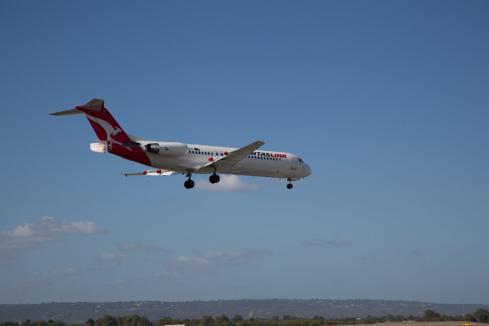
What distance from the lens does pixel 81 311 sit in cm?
18862

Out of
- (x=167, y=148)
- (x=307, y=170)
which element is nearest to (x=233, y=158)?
(x=167, y=148)

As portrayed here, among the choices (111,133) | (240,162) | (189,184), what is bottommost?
(189,184)

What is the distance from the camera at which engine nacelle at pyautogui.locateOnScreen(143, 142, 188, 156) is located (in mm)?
49406

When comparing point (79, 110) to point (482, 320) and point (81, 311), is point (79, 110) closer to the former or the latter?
point (482, 320)

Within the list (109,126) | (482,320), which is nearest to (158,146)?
(109,126)

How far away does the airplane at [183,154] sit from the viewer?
1914 inches

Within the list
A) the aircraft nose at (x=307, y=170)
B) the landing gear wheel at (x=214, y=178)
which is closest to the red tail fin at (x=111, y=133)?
the landing gear wheel at (x=214, y=178)

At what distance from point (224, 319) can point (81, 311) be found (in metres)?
130

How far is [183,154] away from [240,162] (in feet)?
17.6

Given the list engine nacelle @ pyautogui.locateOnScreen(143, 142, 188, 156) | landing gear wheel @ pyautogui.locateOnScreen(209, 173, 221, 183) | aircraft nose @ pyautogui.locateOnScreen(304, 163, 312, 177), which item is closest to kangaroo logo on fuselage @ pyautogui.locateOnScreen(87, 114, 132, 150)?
engine nacelle @ pyautogui.locateOnScreen(143, 142, 188, 156)

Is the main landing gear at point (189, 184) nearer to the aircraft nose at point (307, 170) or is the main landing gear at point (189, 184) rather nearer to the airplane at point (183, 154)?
the airplane at point (183, 154)

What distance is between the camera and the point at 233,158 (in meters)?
52.0

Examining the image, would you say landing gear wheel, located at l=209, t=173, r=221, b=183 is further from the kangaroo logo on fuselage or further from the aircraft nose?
the aircraft nose

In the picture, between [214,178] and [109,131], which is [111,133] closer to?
[109,131]
